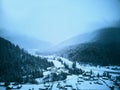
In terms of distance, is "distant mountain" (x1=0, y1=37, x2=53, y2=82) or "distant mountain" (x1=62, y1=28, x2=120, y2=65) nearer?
"distant mountain" (x1=0, y1=37, x2=53, y2=82)

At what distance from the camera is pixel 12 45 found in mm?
8859

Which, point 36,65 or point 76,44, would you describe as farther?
point 76,44

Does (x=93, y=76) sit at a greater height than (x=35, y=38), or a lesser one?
lesser

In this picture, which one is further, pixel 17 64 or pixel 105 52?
pixel 105 52

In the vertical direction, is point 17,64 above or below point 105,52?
below

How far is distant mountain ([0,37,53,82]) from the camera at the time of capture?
6.49 meters

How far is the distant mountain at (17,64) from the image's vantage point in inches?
255

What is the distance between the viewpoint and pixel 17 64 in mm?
7984

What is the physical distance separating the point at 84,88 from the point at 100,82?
67 cm

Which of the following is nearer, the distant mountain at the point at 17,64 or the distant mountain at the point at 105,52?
the distant mountain at the point at 17,64

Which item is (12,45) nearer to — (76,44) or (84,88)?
(84,88)

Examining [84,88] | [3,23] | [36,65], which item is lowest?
[84,88]

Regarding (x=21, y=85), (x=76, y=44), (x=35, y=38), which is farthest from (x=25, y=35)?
(x=76, y=44)

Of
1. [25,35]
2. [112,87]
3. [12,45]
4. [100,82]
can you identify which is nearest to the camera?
[112,87]
